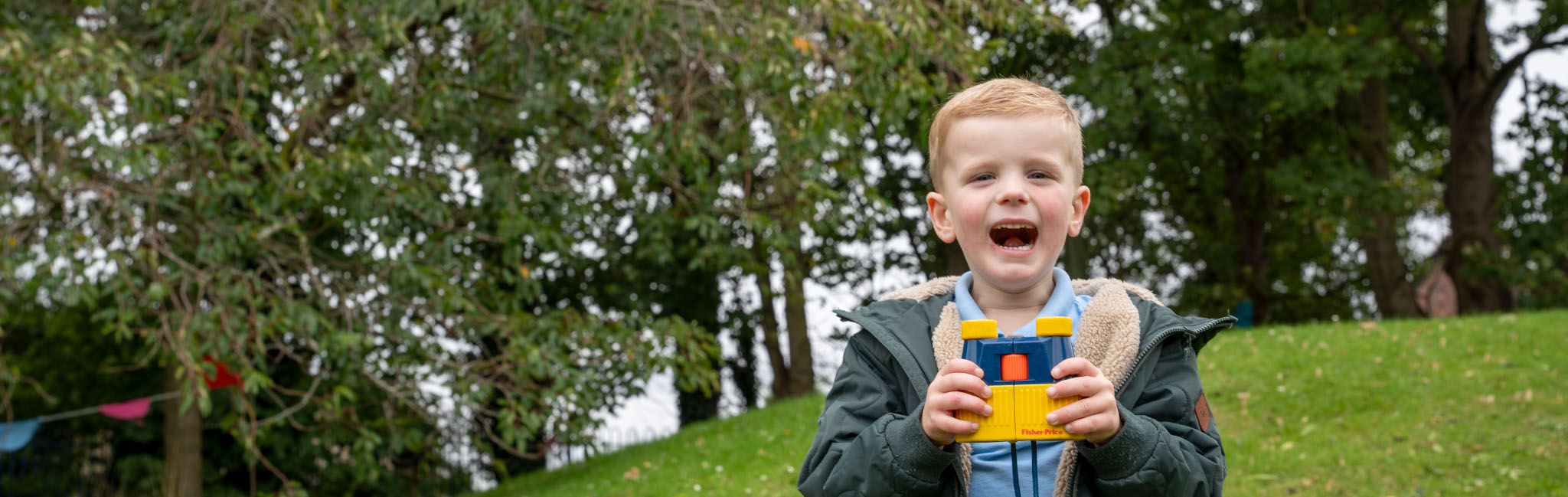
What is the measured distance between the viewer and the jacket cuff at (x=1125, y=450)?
1520 millimetres

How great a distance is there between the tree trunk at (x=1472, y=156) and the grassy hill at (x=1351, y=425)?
4.89 m

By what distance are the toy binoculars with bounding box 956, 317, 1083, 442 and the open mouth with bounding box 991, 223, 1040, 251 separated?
0.30m

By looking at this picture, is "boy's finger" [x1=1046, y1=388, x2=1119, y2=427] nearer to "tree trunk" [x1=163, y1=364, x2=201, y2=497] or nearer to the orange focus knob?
the orange focus knob

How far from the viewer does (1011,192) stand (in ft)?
5.58

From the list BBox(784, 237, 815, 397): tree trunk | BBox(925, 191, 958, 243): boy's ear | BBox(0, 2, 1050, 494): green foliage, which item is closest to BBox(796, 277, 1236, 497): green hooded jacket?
BBox(925, 191, 958, 243): boy's ear

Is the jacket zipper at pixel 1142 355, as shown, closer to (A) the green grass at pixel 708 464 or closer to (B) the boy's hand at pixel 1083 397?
(B) the boy's hand at pixel 1083 397

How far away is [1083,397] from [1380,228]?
1604 cm

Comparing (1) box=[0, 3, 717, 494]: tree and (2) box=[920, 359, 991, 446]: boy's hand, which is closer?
(2) box=[920, 359, 991, 446]: boy's hand

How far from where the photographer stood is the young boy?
5.25 feet

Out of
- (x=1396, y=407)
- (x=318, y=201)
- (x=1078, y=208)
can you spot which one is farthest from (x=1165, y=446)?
(x=1396, y=407)

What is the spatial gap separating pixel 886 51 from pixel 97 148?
4.34m

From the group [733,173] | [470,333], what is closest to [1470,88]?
[733,173]

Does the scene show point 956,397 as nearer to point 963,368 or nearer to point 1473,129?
point 963,368

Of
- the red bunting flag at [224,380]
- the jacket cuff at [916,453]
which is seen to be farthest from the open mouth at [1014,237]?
the red bunting flag at [224,380]
